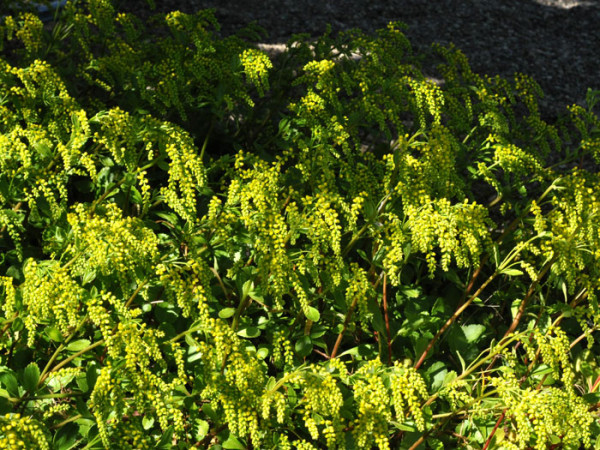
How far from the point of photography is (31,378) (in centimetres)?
288

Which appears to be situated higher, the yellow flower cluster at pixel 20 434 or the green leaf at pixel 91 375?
the yellow flower cluster at pixel 20 434

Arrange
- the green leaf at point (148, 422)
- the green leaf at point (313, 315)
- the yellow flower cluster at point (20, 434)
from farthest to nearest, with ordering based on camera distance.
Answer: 1. the green leaf at point (313, 315)
2. the green leaf at point (148, 422)
3. the yellow flower cluster at point (20, 434)

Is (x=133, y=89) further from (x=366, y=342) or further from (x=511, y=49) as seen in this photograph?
(x=511, y=49)

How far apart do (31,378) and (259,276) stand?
3.59 feet

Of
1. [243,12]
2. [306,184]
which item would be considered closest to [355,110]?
[306,184]

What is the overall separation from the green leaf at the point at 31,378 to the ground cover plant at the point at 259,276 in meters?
0.01

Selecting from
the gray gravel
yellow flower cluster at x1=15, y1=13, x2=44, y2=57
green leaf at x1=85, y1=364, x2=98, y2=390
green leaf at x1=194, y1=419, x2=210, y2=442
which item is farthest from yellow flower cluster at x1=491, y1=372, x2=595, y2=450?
the gray gravel

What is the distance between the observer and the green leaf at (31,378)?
2.88 m

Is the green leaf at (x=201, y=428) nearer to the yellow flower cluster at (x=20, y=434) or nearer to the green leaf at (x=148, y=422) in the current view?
the green leaf at (x=148, y=422)

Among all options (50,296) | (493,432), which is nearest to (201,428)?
(50,296)

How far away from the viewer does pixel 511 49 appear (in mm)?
7363

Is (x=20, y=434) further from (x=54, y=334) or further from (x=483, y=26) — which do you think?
(x=483, y=26)

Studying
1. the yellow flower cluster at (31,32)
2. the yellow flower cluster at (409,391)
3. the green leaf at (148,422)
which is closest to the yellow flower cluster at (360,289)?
the yellow flower cluster at (409,391)

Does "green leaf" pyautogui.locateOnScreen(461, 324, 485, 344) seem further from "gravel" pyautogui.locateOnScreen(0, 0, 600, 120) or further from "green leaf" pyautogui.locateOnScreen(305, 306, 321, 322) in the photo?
"gravel" pyautogui.locateOnScreen(0, 0, 600, 120)
